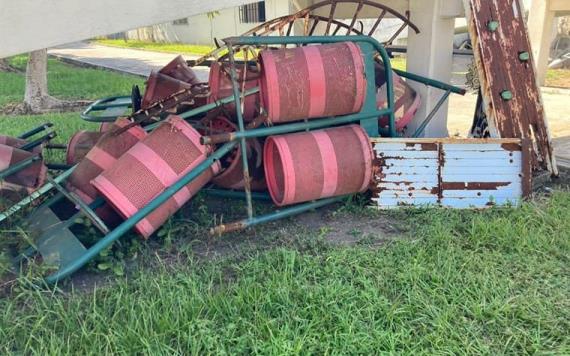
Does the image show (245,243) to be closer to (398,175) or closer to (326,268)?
(326,268)

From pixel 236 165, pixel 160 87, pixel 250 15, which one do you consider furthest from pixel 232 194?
pixel 250 15

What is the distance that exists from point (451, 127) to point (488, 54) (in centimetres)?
213

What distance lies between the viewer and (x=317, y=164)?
9.54ft

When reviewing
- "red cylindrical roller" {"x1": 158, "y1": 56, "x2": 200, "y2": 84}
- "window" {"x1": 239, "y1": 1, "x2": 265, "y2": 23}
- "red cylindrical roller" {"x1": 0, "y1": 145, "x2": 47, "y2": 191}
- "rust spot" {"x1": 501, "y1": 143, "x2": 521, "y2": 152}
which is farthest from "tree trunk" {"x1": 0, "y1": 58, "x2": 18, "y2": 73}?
"rust spot" {"x1": 501, "y1": 143, "x2": 521, "y2": 152}

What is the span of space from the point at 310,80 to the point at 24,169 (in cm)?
Result: 204

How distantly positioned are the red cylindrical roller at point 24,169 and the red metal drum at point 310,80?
1.66 m

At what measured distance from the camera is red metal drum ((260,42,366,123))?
283 cm

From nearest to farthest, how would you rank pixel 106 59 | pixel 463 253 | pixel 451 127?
pixel 463 253 < pixel 451 127 < pixel 106 59

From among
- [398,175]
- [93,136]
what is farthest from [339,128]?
[93,136]

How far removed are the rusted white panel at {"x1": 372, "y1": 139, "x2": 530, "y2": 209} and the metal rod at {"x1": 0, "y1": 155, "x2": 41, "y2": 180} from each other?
2289mm

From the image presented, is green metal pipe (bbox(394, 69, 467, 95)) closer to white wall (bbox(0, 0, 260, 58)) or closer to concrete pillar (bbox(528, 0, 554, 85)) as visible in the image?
white wall (bbox(0, 0, 260, 58))

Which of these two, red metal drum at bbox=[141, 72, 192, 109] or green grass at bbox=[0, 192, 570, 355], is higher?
red metal drum at bbox=[141, 72, 192, 109]

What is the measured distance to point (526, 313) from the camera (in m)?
2.06

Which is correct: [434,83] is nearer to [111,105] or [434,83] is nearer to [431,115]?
[431,115]
